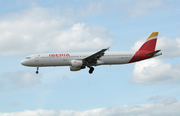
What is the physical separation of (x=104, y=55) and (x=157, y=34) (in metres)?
12.4

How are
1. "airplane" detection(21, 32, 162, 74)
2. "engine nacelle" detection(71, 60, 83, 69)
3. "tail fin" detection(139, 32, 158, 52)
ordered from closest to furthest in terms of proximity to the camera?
"engine nacelle" detection(71, 60, 83, 69) < "airplane" detection(21, 32, 162, 74) < "tail fin" detection(139, 32, 158, 52)

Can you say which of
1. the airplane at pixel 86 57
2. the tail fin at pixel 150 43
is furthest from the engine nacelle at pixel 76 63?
the tail fin at pixel 150 43

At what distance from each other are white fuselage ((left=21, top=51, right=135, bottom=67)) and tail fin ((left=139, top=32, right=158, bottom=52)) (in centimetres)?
330

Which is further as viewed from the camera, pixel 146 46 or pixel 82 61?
pixel 146 46

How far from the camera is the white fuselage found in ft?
135

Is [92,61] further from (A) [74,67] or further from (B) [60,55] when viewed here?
(B) [60,55]

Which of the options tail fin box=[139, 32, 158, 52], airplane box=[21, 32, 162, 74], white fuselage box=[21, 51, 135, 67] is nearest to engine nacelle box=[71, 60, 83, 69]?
airplane box=[21, 32, 162, 74]

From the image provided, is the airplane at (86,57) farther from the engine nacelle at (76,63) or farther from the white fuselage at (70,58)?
the engine nacelle at (76,63)

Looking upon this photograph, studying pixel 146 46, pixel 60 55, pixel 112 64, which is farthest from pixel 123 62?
pixel 60 55

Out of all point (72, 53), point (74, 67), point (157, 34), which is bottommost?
point (74, 67)

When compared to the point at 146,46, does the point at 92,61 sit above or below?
below

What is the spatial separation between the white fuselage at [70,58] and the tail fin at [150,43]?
3.30 meters

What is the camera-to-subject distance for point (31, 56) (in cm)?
4253

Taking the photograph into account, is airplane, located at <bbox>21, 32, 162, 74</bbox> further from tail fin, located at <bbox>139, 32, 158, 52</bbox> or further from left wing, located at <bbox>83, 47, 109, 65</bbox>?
tail fin, located at <bbox>139, 32, 158, 52</bbox>
